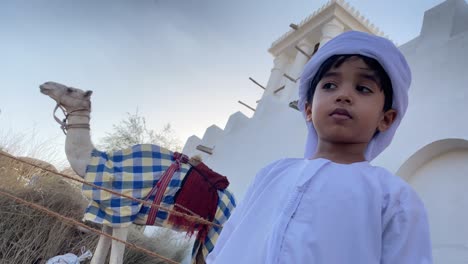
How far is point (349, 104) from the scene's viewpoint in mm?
883

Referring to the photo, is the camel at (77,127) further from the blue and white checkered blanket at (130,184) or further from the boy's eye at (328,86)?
the boy's eye at (328,86)

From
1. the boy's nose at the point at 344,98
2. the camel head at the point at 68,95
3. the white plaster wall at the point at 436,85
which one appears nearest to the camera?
the boy's nose at the point at 344,98

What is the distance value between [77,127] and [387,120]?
2044 millimetres

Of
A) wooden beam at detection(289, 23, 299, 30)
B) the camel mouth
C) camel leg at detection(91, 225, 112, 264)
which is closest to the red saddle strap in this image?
camel leg at detection(91, 225, 112, 264)

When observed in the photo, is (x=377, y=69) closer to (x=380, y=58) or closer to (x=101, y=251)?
(x=380, y=58)

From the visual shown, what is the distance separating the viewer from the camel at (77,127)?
2404mm

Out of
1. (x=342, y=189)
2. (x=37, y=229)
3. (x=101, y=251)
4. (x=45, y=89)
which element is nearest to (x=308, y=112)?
(x=342, y=189)

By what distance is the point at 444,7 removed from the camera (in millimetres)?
2412

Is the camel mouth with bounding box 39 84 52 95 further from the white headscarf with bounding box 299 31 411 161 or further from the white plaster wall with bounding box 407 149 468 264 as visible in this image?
the white plaster wall with bounding box 407 149 468 264

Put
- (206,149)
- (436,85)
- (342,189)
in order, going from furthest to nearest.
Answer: (206,149) → (436,85) → (342,189)

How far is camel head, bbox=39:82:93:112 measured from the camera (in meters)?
2.52

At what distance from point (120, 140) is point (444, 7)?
7.49 metres

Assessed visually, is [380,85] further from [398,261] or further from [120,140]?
[120,140]

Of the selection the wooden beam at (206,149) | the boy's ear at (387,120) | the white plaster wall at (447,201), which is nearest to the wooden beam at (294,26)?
the wooden beam at (206,149)
